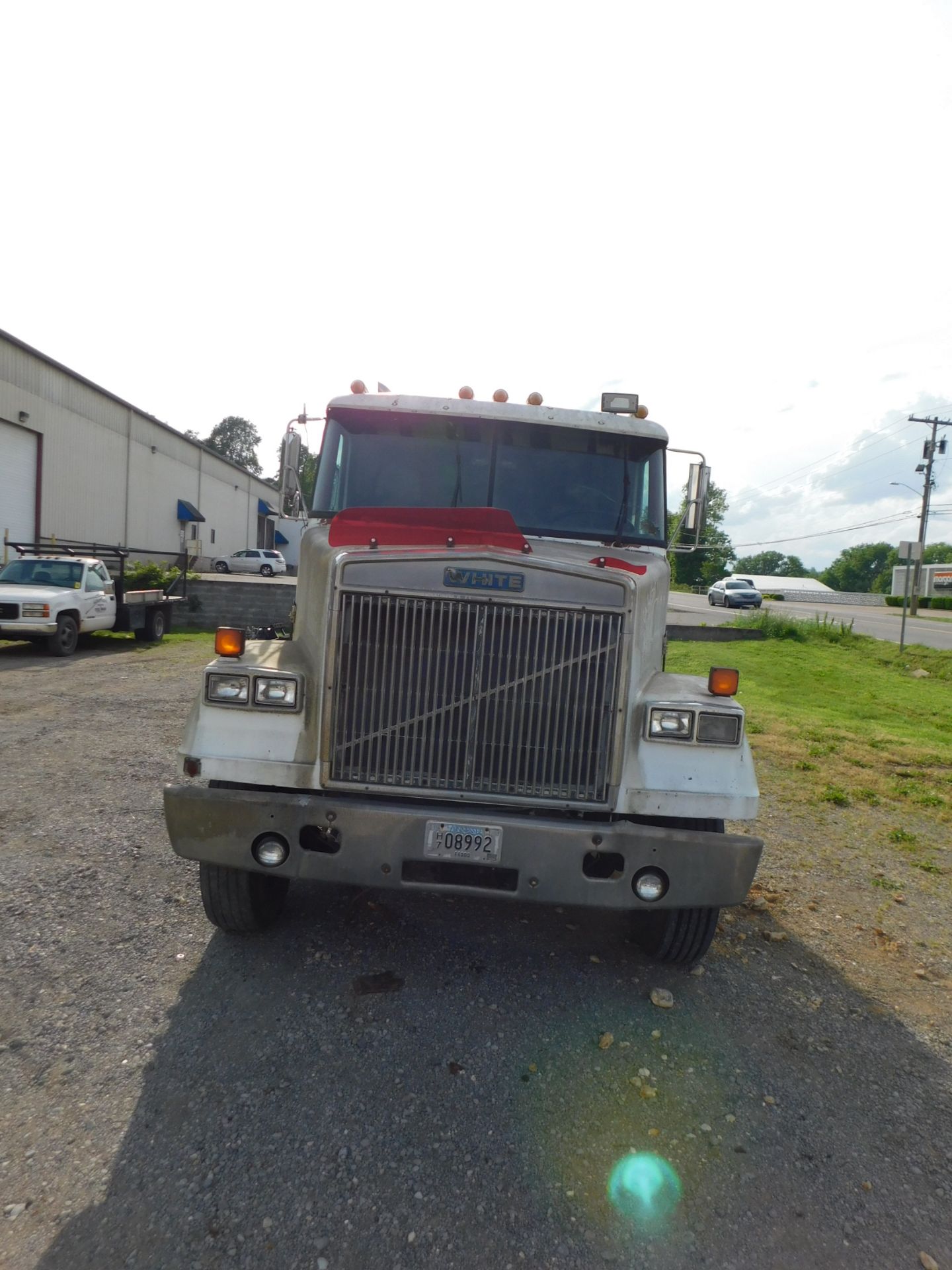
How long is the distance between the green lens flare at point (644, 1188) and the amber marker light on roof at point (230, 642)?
252 centimetres

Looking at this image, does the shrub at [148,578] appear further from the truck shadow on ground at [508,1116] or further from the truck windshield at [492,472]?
the truck shadow on ground at [508,1116]

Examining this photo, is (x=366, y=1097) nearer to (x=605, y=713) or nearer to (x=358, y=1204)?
(x=358, y=1204)

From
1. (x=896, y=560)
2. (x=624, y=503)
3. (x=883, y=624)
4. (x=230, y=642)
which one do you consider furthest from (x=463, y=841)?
(x=896, y=560)

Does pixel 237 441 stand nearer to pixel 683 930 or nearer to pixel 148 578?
pixel 148 578

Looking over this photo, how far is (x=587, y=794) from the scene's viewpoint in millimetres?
3445

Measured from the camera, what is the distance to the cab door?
1511 cm

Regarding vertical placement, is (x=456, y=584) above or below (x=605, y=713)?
above

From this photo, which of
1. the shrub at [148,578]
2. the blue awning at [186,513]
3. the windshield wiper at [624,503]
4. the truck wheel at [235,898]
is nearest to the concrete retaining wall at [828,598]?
the blue awning at [186,513]

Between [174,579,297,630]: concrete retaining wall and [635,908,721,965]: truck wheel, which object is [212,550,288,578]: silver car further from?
[635,908,721,965]: truck wheel

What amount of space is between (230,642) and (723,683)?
2.23 meters

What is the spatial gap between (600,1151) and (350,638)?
2051 millimetres

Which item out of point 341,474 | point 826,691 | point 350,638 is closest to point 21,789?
point 341,474

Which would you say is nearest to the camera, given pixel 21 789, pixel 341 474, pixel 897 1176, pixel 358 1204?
pixel 358 1204

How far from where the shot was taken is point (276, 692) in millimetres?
3520
